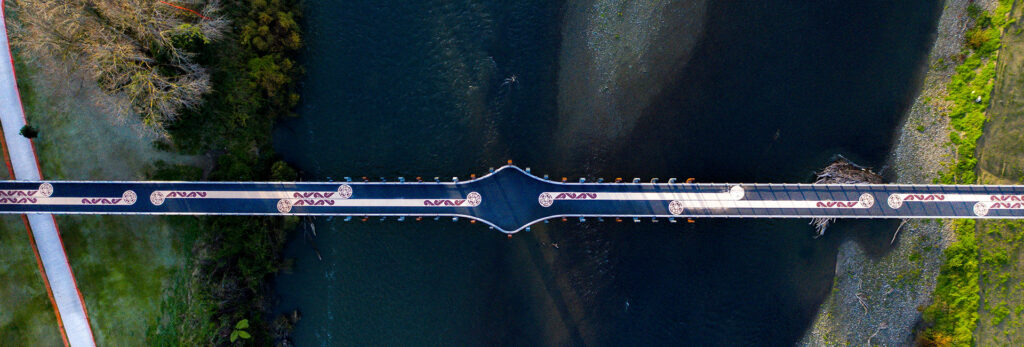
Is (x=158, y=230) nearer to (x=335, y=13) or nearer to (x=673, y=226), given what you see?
(x=335, y=13)

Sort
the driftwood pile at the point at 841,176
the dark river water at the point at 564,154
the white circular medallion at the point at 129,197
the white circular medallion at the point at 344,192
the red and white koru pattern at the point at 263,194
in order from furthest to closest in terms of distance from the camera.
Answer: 1. the dark river water at the point at 564,154
2. the driftwood pile at the point at 841,176
3. the white circular medallion at the point at 344,192
4. the red and white koru pattern at the point at 263,194
5. the white circular medallion at the point at 129,197

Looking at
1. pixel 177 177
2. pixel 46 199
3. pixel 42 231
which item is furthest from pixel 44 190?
pixel 177 177

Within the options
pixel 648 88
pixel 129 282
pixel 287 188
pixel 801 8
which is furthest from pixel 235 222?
pixel 801 8

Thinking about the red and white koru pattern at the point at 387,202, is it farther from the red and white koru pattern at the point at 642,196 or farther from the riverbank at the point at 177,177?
the red and white koru pattern at the point at 642,196

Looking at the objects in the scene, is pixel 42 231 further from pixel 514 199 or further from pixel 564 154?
pixel 564 154

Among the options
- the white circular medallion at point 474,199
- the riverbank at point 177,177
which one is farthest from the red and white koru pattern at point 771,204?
the riverbank at point 177,177

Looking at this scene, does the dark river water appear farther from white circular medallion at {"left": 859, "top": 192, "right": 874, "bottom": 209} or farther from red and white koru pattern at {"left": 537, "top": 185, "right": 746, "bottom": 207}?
white circular medallion at {"left": 859, "top": 192, "right": 874, "bottom": 209}

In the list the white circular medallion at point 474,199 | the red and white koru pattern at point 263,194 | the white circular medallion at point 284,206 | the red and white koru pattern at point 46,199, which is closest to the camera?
the red and white koru pattern at point 46,199
